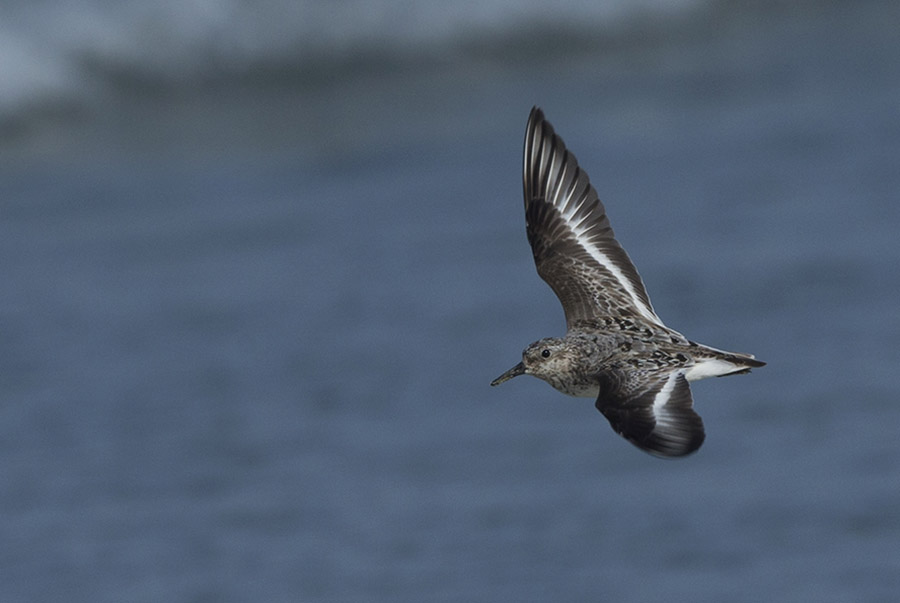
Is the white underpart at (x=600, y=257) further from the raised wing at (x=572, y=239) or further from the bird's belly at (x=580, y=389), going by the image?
the bird's belly at (x=580, y=389)

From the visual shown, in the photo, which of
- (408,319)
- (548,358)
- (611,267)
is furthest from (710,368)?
(408,319)

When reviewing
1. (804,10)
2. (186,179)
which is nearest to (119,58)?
(186,179)

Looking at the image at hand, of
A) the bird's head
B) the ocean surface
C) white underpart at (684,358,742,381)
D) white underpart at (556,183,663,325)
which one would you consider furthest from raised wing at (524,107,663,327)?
the ocean surface

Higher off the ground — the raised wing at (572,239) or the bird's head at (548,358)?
the raised wing at (572,239)

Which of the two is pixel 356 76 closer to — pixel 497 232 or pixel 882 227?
pixel 497 232

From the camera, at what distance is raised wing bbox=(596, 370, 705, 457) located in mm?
5895

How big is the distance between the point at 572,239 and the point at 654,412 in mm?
2244

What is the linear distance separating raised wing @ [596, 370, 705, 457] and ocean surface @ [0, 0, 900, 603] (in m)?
6.02

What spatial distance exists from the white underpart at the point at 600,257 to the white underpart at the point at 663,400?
1.22m

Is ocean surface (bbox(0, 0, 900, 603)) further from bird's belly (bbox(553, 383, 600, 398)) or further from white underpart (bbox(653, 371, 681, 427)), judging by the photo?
white underpart (bbox(653, 371, 681, 427))

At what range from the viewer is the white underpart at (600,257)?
8.02m

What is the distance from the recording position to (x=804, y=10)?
84.3 ft

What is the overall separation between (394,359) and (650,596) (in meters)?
4.06

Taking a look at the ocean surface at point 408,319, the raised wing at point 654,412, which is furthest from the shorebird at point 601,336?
the ocean surface at point 408,319
